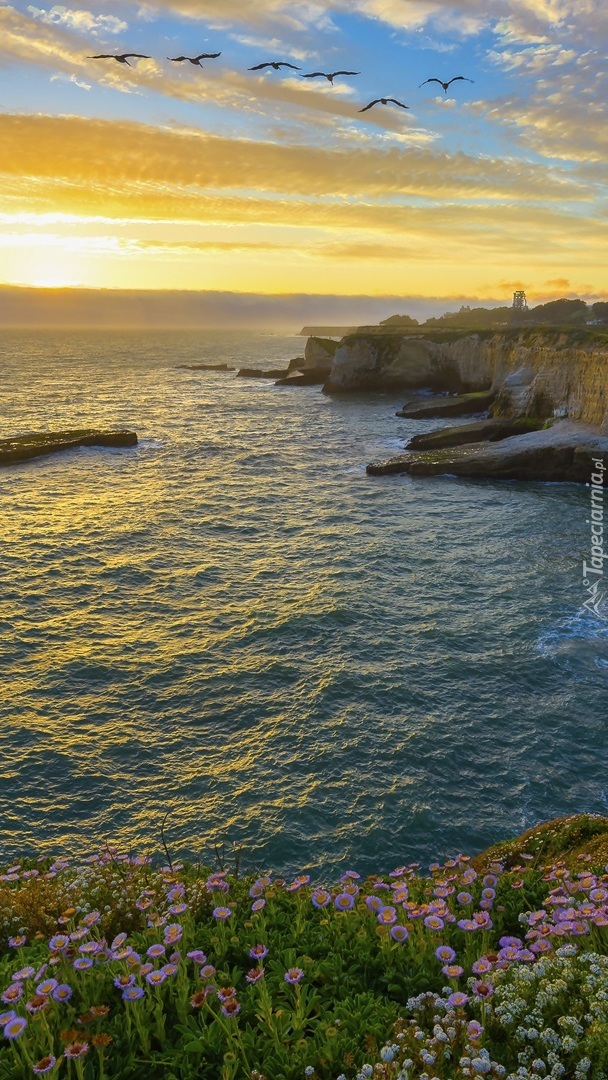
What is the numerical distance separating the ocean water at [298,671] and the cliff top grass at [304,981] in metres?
8.37

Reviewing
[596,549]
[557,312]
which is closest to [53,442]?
[596,549]

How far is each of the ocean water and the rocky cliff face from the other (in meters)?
9.35

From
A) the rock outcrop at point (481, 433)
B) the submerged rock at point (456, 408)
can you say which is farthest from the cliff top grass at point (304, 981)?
the submerged rock at point (456, 408)

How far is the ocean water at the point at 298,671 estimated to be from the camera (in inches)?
641

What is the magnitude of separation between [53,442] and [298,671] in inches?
1738

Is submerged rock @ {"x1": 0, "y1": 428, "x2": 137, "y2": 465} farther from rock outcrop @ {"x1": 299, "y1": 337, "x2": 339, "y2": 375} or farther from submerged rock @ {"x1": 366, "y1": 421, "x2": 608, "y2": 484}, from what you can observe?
rock outcrop @ {"x1": 299, "y1": 337, "x2": 339, "y2": 375}

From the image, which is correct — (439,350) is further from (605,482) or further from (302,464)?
(605,482)

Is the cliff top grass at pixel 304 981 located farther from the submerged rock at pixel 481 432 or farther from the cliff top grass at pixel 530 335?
the cliff top grass at pixel 530 335

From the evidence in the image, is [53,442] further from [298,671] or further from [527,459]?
[298,671]

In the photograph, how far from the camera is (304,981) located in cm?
593

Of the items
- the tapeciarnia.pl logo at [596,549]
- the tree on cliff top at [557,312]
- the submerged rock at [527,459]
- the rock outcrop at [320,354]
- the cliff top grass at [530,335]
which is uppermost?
the tree on cliff top at [557,312]

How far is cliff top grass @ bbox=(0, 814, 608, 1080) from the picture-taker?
188 inches

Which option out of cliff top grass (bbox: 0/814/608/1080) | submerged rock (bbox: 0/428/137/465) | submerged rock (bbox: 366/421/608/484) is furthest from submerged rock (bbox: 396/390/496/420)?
cliff top grass (bbox: 0/814/608/1080)

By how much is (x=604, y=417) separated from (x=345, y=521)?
1916cm
